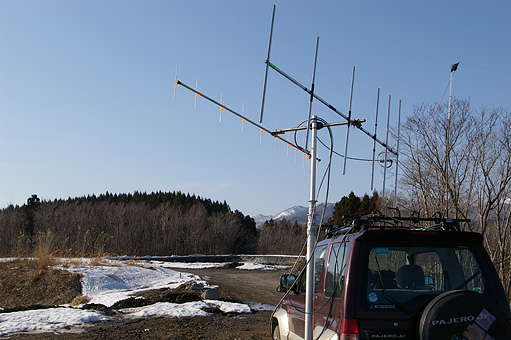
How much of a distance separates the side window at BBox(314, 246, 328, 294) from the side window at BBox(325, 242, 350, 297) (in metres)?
0.31

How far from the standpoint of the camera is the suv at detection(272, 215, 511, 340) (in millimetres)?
3760

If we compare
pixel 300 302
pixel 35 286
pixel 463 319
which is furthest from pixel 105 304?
pixel 463 319

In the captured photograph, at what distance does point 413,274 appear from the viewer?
4.40 meters

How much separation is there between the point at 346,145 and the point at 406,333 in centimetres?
469

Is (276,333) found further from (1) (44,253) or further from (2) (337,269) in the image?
(1) (44,253)

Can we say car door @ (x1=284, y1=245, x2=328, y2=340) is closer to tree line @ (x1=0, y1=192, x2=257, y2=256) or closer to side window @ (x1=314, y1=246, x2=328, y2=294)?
side window @ (x1=314, y1=246, x2=328, y2=294)

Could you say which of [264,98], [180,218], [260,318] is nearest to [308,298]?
[264,98]

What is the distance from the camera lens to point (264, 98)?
760 cm

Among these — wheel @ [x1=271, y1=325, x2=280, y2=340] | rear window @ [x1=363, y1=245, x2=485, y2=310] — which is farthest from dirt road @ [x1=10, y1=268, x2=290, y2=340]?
rear window @ [x1=363, y1=245, x2=485, y2=310]

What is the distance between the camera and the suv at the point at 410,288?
148 inches

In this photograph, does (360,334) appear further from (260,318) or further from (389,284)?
(260,318)

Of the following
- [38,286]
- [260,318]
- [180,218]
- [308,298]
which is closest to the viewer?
[308,298]

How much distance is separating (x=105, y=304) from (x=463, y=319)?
1365cm

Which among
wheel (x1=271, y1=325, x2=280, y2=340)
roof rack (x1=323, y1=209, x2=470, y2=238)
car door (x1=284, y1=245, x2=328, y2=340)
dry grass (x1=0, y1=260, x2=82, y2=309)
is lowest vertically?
dry grass (x1=0, y1=260, x2=82, y2=309)
